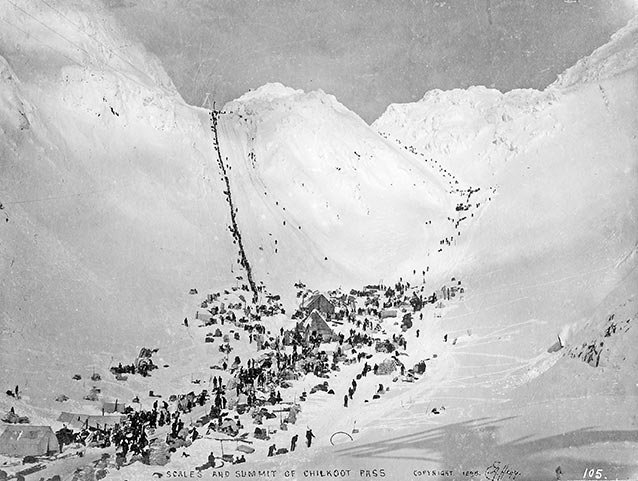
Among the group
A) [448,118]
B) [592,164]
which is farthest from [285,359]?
[448,118]

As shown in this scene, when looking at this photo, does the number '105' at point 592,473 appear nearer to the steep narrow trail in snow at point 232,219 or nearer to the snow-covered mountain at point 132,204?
the snow-covered mountain at point 132,204

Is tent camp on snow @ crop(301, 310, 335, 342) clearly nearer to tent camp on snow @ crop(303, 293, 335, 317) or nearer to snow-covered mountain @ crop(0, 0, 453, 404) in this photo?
tent camp on snow @ crop(303, 293, 335, 317)

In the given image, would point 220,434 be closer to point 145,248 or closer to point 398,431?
point 398,431
